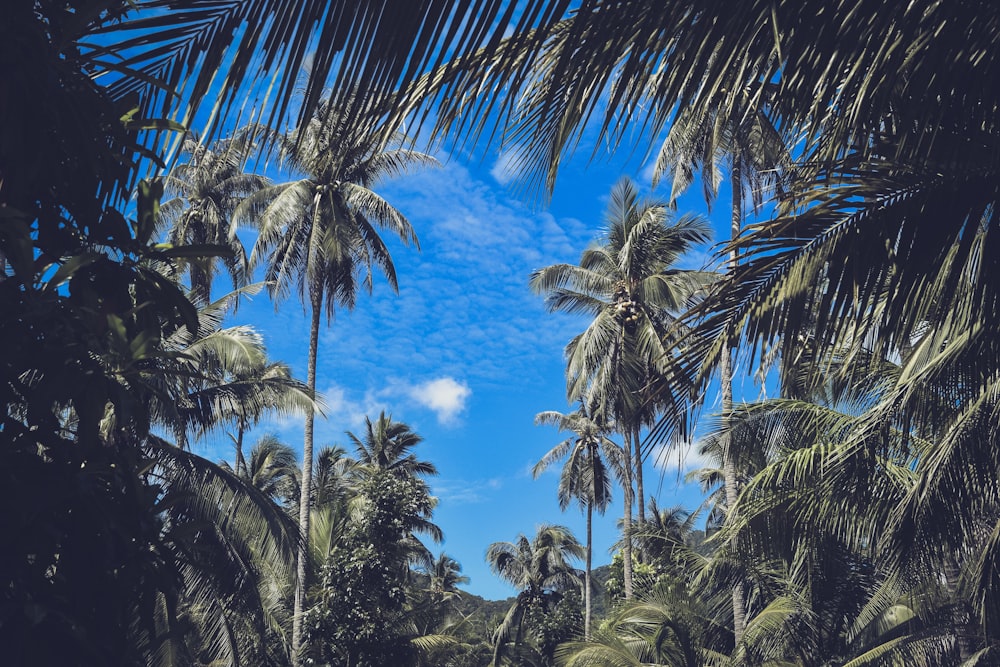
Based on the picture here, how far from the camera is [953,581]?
9.95 meters

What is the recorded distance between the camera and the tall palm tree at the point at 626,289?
70.0ft

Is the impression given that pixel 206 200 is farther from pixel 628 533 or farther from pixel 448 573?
pixel 448 573

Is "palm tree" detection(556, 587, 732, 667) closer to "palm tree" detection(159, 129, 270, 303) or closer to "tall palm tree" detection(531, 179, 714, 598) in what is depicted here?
"tall palm tree" detection(531, 179, 714, 598)

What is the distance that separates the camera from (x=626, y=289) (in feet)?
73.9

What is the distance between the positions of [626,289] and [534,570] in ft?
78.8

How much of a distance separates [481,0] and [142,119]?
39.9 inches

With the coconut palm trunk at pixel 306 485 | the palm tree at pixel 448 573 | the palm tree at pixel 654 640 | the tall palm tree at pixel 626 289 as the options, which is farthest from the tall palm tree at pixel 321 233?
the palm tree at pixel 448 573

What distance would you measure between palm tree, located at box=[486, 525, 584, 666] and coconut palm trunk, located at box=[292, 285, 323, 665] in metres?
21.8

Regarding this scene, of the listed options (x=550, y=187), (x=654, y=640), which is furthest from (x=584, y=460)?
(x=550, y=187)

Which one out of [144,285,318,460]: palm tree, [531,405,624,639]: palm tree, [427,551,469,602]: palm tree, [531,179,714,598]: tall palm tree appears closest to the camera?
[144,285,318,460]: palm tree

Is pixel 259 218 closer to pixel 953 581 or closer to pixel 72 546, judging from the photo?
pixel 953 581

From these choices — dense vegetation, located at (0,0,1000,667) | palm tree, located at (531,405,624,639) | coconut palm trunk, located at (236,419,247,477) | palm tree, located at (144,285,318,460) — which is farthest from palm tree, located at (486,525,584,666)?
dense vegetation, located at (0,0,1000,667)

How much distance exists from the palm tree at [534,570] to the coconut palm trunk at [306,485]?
859 inches

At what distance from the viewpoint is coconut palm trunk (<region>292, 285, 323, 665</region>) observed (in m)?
18.0
